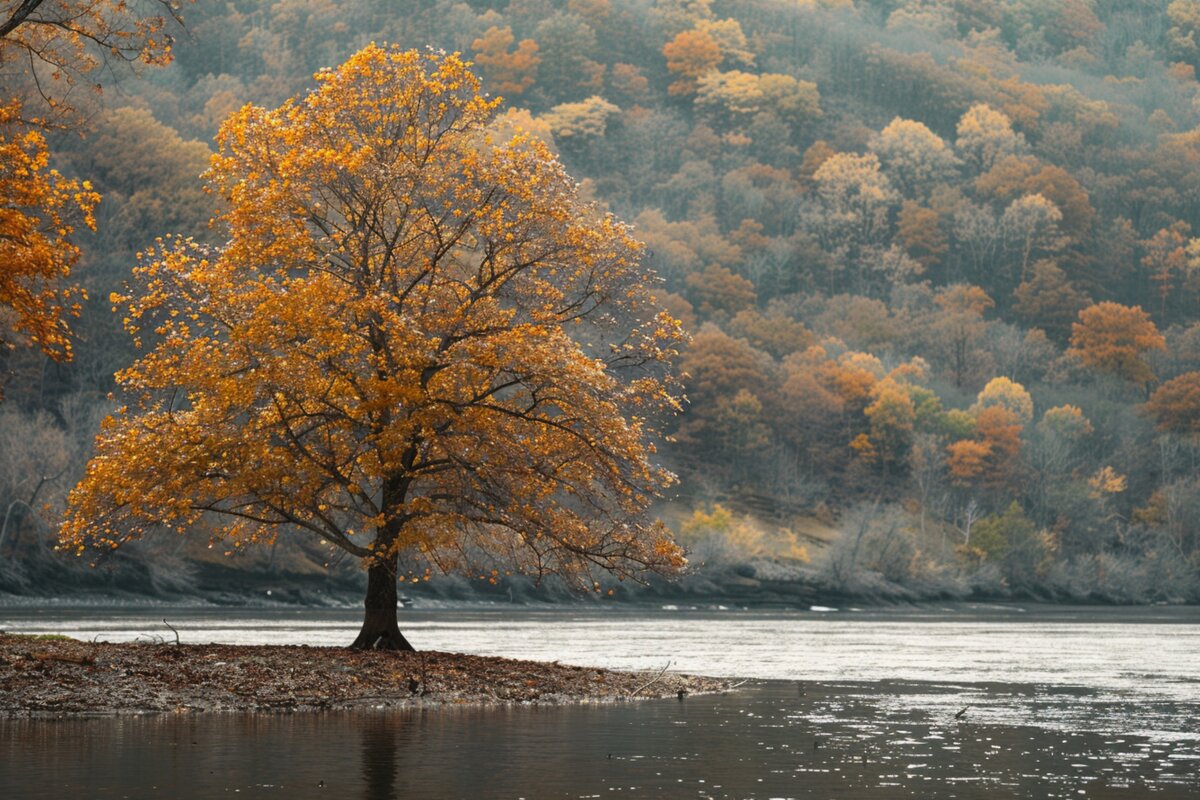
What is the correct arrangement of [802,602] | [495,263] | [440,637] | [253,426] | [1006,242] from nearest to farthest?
[253,426]
[495,263]
[440,637]
[802,602]
[1006,242]

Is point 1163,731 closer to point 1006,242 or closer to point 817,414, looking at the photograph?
point 817,414

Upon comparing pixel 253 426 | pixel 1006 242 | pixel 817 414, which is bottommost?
pixel 253 426

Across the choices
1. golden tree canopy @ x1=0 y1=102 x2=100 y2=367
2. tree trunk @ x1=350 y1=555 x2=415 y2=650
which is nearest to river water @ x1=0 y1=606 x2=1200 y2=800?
tree trunk @ x1=350 y1=555 x2=415 y2=650

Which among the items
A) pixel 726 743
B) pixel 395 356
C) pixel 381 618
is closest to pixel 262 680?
pixel 381 618

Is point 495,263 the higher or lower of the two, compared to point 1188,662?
A: higher

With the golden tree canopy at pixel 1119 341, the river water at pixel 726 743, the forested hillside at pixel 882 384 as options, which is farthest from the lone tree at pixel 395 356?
the golden tree canopy at pixel 1119 341

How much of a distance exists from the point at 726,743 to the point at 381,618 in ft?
41.4

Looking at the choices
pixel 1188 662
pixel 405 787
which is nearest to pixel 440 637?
pixel 1188 662

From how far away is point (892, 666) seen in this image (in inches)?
1948

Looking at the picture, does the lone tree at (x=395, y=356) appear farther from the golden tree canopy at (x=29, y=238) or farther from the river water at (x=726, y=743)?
the river water at (x=726, y=743)

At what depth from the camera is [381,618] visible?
1470 inches

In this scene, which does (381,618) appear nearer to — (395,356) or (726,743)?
(395,356)

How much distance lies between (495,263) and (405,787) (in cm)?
1818

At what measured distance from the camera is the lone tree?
34.4 m
